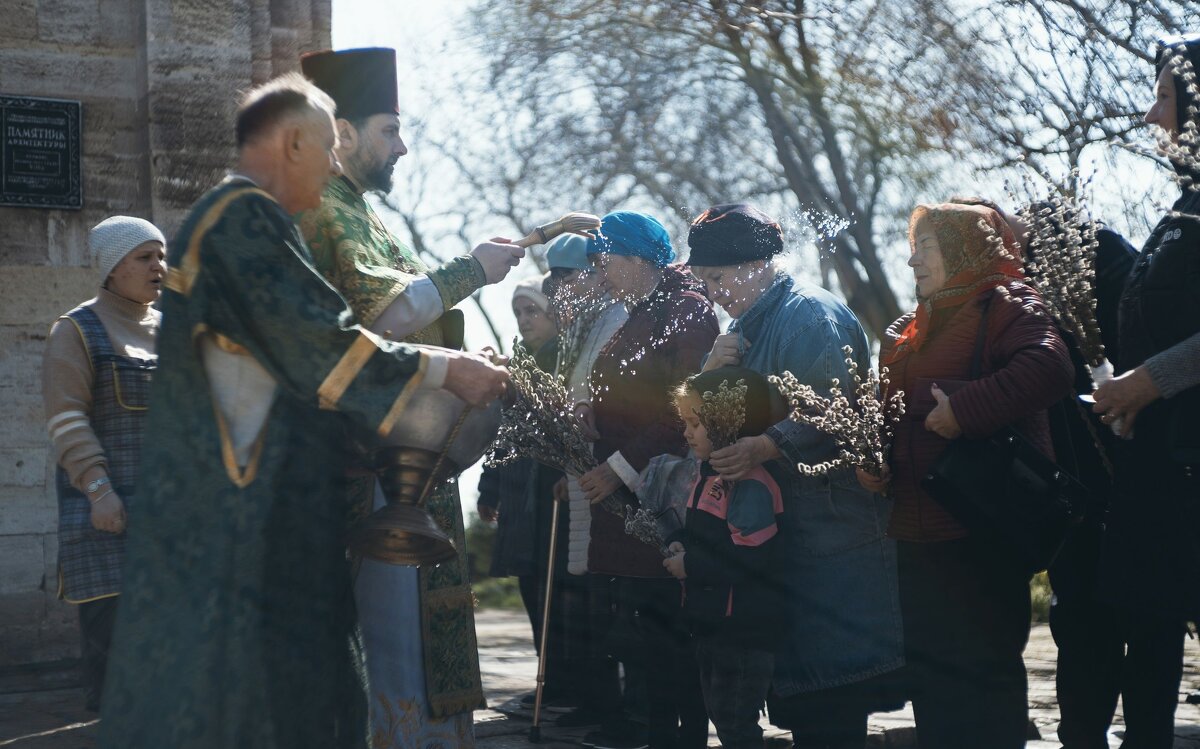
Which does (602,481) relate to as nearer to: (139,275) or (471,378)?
(139,275)

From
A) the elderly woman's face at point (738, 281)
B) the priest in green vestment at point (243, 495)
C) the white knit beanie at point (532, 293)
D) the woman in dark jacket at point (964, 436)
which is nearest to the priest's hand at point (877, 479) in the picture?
the woman in dark jacket at point (964, 436)

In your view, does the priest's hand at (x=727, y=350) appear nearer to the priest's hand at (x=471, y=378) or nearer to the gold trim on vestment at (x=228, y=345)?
the priest's hand at (x=471, y=378)

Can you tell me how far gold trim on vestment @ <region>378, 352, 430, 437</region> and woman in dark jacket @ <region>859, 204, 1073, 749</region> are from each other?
1.62m

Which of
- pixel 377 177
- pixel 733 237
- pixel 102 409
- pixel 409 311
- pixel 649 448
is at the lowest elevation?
pixel 649 448

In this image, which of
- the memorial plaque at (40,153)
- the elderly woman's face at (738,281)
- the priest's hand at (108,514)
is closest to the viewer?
the priest's hand at (108,514)

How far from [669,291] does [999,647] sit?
1.83 metres

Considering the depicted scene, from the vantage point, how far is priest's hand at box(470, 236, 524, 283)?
159 inches

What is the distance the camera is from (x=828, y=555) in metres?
4.39

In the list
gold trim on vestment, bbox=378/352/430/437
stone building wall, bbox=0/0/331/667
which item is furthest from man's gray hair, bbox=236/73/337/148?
stone building wall, bbox=0/0/331/667

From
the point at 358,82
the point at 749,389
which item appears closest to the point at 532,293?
the point at 749,389

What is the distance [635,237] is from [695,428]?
3.66ft

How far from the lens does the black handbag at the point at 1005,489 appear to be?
13.0ft

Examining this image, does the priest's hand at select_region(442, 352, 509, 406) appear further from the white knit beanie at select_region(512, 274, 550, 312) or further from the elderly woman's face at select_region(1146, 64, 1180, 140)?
the white knit beanie at select_region(512, 274, 550, 312)

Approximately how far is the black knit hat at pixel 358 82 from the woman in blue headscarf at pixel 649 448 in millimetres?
1370
